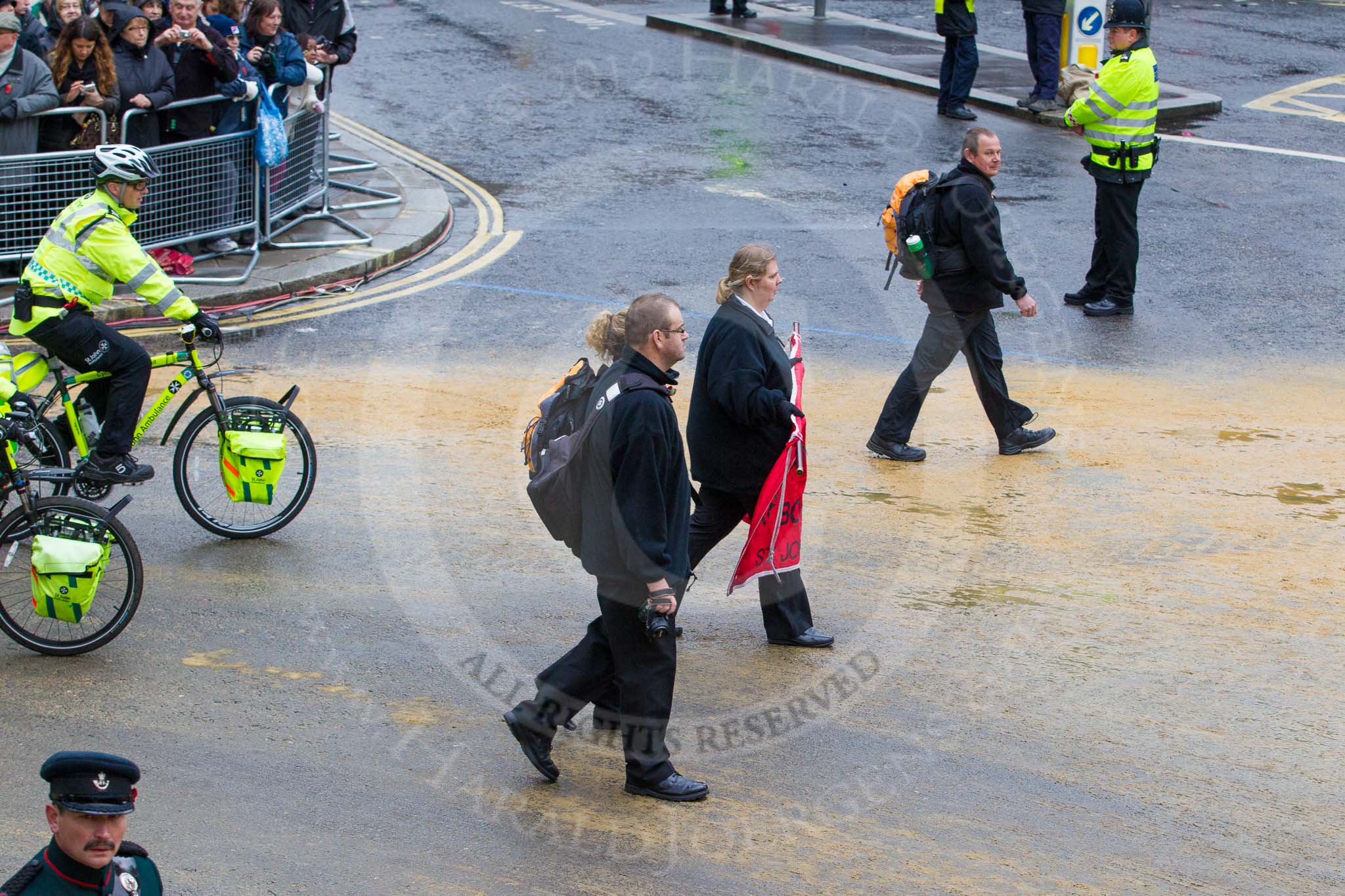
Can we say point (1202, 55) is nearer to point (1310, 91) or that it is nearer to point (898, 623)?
point (1310, 91)

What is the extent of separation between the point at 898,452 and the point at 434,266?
17.6 feet

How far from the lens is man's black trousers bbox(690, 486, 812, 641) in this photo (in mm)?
6523

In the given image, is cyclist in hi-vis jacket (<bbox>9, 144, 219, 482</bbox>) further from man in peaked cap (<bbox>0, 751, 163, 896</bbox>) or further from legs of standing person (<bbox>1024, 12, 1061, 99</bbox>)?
legs of standing person (<bbox>1024, 12, 1061, 99</bbox>)


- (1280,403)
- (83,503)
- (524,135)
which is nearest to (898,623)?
(83,503)

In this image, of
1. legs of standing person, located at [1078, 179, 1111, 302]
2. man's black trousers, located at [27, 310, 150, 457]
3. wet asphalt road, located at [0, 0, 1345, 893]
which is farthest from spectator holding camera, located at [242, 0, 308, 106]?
legs of standing person, located at [1078, 179, 1111, 302]

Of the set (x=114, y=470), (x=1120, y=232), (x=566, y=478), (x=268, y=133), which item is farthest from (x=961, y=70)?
(x=566, y=478)

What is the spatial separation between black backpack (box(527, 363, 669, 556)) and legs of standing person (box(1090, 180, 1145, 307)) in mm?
7127

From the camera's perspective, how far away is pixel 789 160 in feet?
51.5

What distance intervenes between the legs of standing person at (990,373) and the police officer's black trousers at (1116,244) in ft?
9.80

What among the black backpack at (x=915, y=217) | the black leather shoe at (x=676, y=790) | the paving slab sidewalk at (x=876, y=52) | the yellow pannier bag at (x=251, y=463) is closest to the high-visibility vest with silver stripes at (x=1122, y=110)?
the black backpack at (x=915, y=217)

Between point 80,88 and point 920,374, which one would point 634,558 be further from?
point 80,88

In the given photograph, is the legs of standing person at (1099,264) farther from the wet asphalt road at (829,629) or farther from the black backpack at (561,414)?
the black backpack at (561,414)

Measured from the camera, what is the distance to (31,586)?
629 cm

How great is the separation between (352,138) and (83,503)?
35.4 feet
